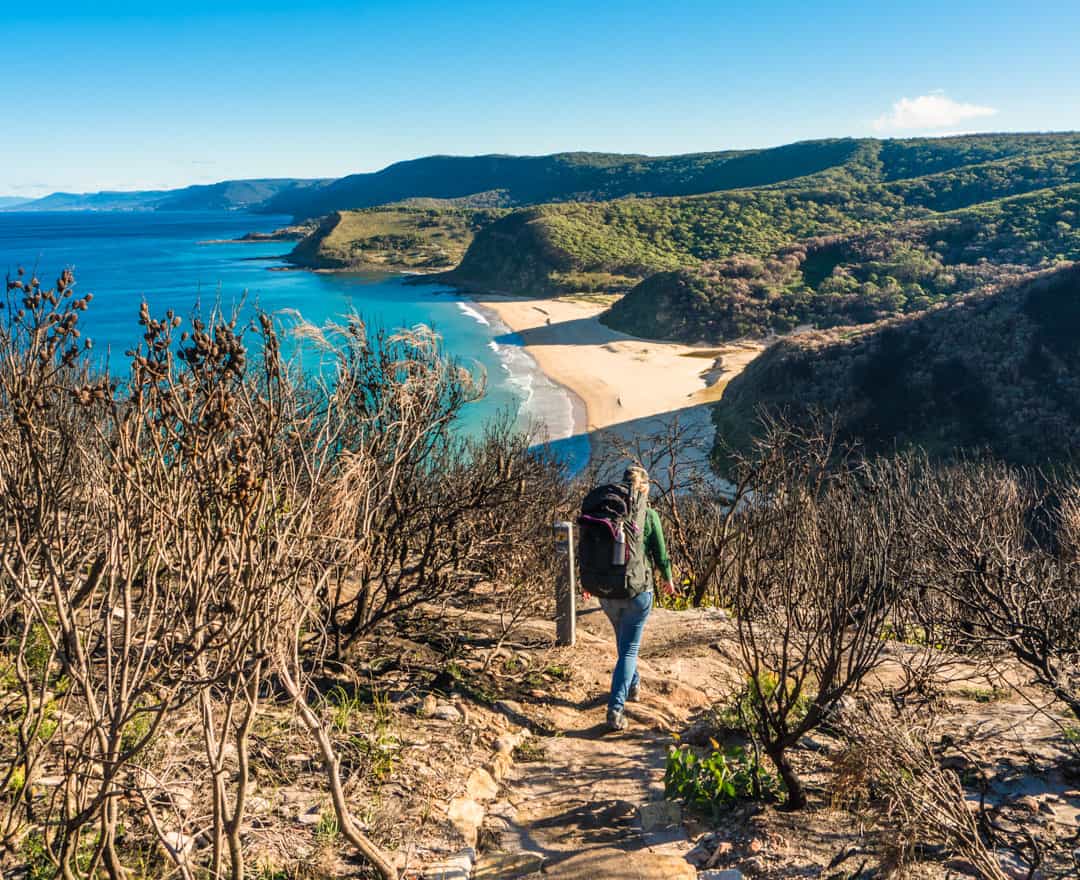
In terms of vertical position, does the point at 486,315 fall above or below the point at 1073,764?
above

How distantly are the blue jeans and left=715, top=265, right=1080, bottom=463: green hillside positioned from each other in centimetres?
2133

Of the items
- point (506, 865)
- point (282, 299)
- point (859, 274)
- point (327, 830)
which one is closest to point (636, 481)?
point (506, 865)

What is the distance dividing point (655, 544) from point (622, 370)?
4131 centimetres

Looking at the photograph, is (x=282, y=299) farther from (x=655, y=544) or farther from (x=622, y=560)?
(x=622, y=560)

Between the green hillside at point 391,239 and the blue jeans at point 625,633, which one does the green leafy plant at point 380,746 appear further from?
the green hillside at point 391,239

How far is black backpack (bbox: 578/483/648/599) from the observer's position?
18.4 ft

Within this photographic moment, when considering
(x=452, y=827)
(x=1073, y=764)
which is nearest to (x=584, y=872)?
(x=452, y=827)

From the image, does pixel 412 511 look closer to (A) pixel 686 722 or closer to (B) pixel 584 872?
(A) pixel 686 722

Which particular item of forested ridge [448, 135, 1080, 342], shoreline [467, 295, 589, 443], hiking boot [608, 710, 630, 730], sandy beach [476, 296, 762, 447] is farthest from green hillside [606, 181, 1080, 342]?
hiking boot [608, 710, 630, 730]

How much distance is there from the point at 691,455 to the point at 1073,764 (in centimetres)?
2660

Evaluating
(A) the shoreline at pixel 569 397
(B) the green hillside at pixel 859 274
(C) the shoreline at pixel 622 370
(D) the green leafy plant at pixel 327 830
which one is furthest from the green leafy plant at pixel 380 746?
(B) the green hillside at pixel 859 274

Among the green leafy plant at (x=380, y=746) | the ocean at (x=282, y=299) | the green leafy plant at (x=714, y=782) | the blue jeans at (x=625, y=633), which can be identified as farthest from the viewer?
the ocean at (x=282, y=299)

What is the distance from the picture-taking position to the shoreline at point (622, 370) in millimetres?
35906

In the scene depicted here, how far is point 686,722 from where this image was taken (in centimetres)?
611
